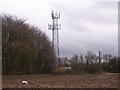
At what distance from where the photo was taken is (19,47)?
1896 inches

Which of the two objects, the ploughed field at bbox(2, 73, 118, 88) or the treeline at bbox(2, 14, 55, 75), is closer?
the ploughed field at bbox(2, 73, 118, 88)

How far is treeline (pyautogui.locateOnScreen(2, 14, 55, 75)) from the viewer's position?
4778 cm

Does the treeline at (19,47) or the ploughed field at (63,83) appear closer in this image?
the ploughed field at (63,83)

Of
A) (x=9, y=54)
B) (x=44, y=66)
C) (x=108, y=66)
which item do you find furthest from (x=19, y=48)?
(x=108, y=66)

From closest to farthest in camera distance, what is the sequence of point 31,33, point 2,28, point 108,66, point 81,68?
point 2,28, point 31,33, point 81,68, point 108,66

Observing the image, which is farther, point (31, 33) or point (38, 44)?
point (38, 44)

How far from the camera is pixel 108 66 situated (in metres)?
75.8

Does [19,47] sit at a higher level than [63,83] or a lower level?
higher

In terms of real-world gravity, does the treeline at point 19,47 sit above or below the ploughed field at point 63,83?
above

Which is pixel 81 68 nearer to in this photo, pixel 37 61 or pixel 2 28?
pixel 37 61

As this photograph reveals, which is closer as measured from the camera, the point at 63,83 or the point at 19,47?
the point at 63,83

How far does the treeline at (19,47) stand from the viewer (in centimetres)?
4778

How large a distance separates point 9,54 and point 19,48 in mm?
1807

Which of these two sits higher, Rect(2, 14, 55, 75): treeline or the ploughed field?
Rect(2, 14, 55, 75): treeline
